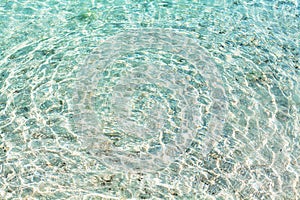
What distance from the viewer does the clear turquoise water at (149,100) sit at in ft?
13.0

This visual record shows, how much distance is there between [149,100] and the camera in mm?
4879

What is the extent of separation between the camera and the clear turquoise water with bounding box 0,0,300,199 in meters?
3.95

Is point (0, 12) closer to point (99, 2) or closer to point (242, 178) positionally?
point (99, 2)

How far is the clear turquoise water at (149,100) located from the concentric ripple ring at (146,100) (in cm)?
1

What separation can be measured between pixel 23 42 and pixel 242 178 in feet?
12.0

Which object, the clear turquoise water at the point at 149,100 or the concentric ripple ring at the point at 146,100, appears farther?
the concentric ripple ring at the point at 146,100

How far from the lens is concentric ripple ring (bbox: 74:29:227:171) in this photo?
4.30 meters

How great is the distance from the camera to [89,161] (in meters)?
4.12

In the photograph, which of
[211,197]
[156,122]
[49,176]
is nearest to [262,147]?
[211,197]

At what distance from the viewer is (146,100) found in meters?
4.88

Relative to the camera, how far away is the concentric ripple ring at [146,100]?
430 cm

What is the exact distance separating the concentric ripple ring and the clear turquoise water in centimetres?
1

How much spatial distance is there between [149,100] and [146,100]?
4cm

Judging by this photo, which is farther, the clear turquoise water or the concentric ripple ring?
the concentric ripple ring
